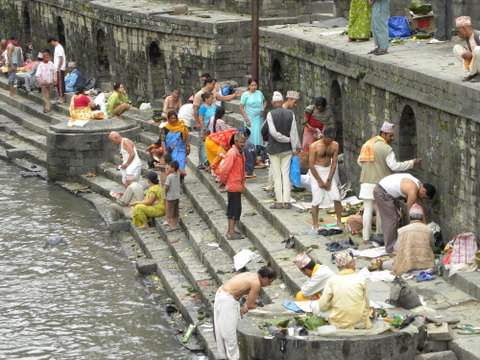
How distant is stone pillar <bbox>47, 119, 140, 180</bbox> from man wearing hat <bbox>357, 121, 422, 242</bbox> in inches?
405

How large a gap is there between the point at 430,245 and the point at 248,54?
42.1ft

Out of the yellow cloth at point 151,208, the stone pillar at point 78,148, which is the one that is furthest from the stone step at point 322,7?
the yellow cloth at point 151,208

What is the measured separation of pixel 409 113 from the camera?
1655cm

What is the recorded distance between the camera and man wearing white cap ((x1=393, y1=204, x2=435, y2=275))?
14.1 meters

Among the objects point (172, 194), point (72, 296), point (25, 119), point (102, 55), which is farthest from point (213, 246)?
point (102, 55)

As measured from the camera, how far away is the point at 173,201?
19266 mm

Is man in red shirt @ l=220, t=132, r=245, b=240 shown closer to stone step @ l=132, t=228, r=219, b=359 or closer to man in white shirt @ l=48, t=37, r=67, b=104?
stone step @ l=132, t=228, r=219, b=359

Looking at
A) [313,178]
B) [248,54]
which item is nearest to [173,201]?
[313,178]

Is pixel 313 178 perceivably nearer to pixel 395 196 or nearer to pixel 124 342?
pixel 395 196

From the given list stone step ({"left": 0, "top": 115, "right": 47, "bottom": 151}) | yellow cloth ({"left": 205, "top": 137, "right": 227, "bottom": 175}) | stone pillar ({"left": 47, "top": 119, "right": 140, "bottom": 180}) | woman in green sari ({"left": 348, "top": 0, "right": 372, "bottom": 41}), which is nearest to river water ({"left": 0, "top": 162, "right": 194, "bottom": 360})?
yellow cloth ({"left": 205, "top": 137, "right": 227, "bottom": 175})

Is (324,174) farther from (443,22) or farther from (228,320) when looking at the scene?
(443,22)

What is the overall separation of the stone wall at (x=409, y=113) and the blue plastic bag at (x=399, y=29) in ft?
4.27

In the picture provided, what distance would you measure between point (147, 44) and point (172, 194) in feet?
34.6

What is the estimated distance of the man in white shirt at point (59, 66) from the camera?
95.6 ft
